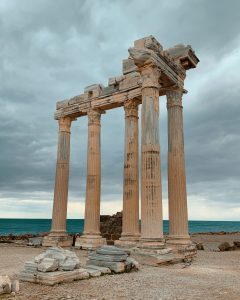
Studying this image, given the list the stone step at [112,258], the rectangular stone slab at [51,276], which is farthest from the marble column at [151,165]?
the rectangular stone slab at [51,276]

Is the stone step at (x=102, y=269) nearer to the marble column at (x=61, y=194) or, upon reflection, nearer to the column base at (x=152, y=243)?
the column base at (x=152, y=243)

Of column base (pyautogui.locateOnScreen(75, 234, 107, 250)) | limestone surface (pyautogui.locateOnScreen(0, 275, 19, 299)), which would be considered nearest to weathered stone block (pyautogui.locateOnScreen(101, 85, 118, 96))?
column base (pyautogui.locateOnScreen(75, 234, 107, 250))

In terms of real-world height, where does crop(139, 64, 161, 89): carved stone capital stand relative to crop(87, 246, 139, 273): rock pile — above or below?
above

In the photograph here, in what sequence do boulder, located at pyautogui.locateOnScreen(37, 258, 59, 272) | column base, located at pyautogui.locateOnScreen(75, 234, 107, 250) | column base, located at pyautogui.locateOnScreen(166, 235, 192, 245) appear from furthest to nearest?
column base, located at pyautogui.locateOnScreen(75, 234, 107, 250), column base, located at pyautogui.locateOnScreen(166, 235, 192, 245), boulder, located at pyautogui.locateOnScreen(37, 258, 59, 272)

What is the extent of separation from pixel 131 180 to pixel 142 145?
5015mm

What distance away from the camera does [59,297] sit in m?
9.42

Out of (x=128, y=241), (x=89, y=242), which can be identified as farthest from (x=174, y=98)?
(x=89, y=242)

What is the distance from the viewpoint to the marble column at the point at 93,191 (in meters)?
25.3

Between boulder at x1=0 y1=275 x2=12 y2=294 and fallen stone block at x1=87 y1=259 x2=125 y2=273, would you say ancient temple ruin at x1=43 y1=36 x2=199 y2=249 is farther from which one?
boulder at x1=0 y1=275 x2=12 y2=294

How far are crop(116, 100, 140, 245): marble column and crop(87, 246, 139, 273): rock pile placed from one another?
7.53 meters

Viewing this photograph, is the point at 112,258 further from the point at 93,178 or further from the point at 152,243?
the point at 93,178

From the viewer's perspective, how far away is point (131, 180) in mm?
23906

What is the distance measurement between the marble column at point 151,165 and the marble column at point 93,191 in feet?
25.4

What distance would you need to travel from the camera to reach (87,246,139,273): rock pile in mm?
13969
